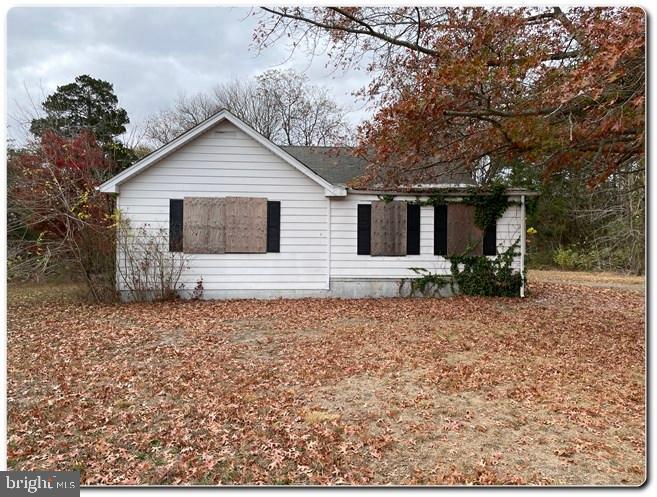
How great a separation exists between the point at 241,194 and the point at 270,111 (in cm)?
1095

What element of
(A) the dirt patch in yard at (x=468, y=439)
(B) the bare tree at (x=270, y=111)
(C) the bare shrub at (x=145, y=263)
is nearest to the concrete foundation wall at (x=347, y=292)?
(C) the bare shrub at (x=145, y=263)

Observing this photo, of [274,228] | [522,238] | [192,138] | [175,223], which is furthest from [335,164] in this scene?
[522,238]

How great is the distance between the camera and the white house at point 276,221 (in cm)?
789

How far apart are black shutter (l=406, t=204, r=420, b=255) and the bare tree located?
8.45 metres

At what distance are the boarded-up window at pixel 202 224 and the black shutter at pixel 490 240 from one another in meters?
5.46

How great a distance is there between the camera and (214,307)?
289 inches

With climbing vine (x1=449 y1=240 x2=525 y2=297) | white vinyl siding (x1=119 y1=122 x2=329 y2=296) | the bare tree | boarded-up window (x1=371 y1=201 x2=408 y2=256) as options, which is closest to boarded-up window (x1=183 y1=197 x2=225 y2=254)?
white vinyl siding (x1=119 y1=122 x2=329 y2=296)

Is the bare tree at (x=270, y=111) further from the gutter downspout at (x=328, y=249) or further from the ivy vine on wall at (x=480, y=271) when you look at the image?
the ivy vine on wall at (x=480, y=271)

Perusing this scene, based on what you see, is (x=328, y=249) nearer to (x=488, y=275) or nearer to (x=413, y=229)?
(x=413, y=229)

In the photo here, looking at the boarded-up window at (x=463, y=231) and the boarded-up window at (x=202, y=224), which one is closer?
the boarded-up window at (x=202, y=224)

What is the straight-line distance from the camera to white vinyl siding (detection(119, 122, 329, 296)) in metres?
7.88

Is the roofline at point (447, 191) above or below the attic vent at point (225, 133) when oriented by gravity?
below

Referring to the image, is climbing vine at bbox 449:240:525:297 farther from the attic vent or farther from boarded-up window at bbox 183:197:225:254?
the attic vent

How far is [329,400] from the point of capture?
10.6ft
